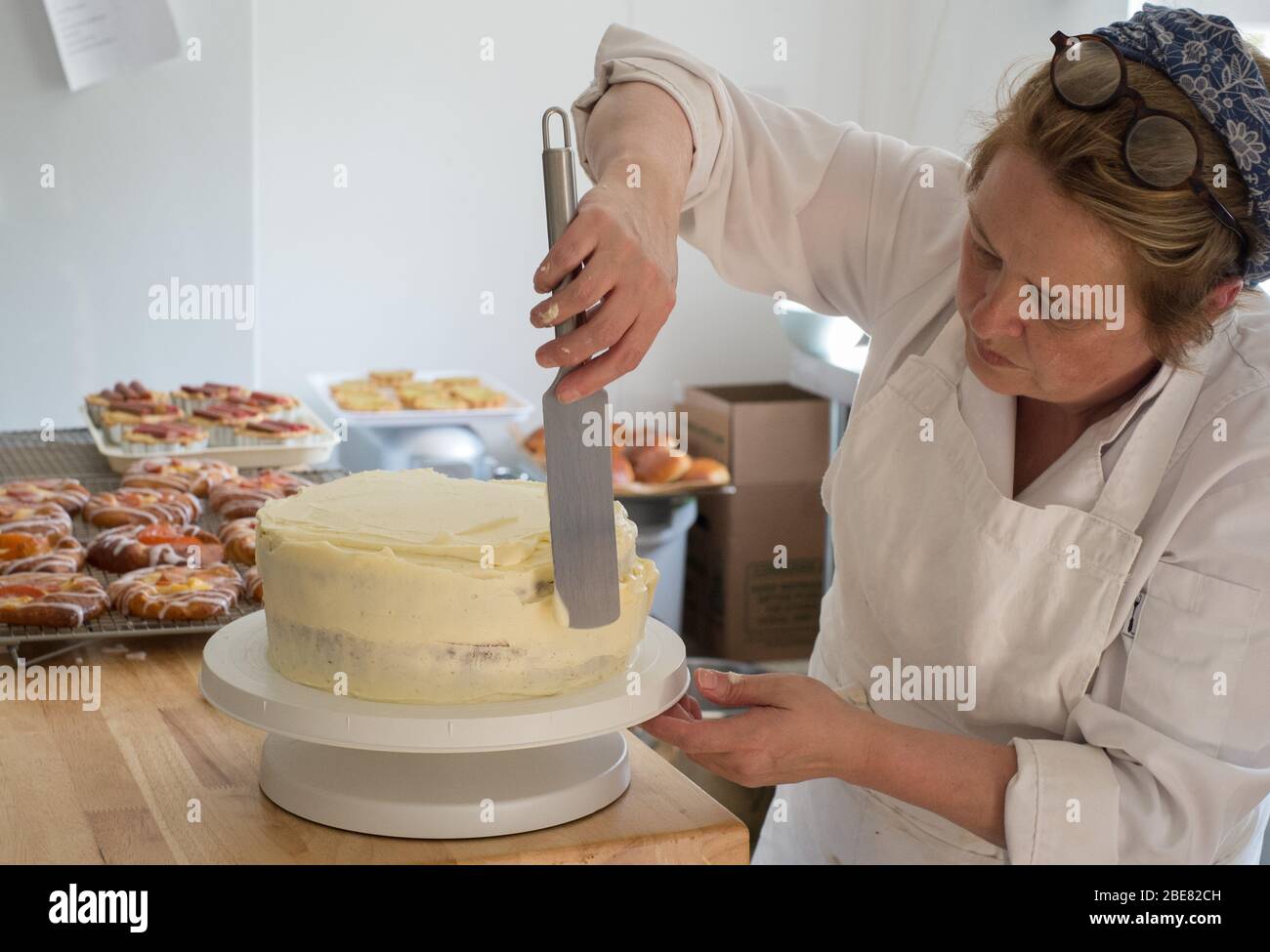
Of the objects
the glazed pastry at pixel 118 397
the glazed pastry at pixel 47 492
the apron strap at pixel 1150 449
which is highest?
the apron strap at pixel 1150 449

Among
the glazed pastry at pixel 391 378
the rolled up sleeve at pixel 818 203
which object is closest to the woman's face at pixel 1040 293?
the rolled up sleeve at pixel 818 203

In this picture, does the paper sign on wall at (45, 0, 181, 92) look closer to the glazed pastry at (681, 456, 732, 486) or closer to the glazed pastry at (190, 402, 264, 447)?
the glazed pastry at (190, 402, 264, 447)

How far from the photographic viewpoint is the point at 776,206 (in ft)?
4.61

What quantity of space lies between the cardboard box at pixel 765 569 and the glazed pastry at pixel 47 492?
195 centimetres

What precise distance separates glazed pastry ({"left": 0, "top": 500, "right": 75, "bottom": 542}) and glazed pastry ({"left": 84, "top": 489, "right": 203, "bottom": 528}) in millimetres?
51

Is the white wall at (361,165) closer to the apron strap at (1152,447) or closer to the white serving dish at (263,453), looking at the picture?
the white serving dish at (263,453)

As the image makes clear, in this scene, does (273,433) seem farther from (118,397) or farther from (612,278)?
(612,278)

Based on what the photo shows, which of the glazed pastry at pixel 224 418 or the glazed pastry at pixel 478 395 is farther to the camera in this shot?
the glazed pastry at pixel 478 395

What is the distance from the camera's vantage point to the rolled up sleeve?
1.36 meters

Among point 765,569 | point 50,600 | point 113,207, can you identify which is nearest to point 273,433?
point 50,600

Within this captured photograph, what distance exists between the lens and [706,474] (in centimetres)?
335

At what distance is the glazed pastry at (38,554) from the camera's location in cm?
153
